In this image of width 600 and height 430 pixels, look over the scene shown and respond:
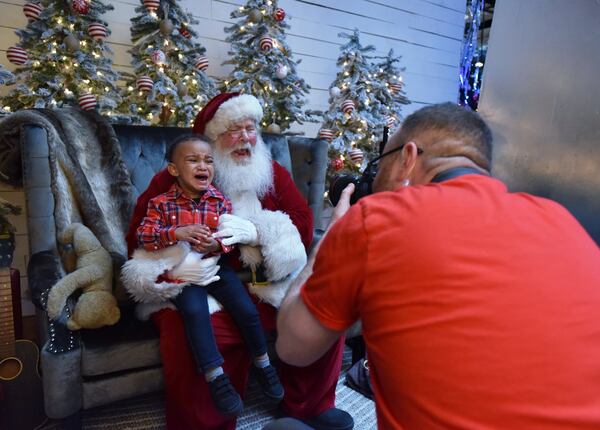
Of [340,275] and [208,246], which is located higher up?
[340,275]

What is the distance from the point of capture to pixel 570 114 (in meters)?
1.40

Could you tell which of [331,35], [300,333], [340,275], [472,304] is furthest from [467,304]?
[331,35]

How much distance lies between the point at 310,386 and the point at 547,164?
1.30 meters

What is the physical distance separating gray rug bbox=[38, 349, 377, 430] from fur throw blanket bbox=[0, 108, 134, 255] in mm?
698

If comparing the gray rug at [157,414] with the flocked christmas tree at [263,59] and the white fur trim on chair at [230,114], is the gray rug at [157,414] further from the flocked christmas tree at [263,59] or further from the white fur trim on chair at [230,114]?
the flocked christmas tree at [263,59]

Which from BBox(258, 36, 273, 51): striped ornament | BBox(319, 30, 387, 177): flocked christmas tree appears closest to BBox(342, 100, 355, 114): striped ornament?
BBox(319, 30, 387, 177): flocked christmas tree

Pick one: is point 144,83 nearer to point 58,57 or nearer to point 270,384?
point 58,57

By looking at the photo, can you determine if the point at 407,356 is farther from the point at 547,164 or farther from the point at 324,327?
the point at 547,164

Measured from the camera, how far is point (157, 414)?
173 cm

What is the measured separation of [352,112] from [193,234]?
2.61 meters

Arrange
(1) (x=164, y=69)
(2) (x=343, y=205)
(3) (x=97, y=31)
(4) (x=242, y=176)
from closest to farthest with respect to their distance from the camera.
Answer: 1. (2) (x=343, y=205)
2. (4) (x=242, y=176)
3. (3) (x=97, y=31)
4. (1) (x=164, y=69)

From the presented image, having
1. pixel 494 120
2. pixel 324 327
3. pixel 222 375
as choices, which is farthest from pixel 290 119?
pixel 324 327

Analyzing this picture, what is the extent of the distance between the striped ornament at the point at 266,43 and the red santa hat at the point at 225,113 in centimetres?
128

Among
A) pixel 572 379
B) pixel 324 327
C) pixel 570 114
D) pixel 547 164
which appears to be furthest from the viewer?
pixel 547 164
